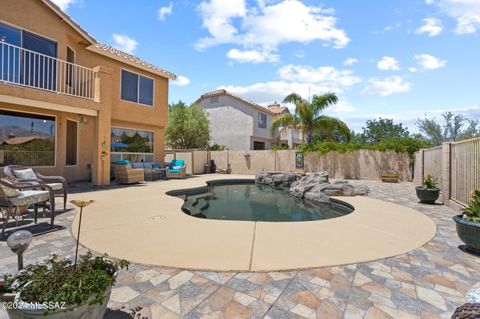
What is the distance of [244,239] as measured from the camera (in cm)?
417

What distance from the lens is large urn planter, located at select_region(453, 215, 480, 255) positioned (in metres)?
3.66

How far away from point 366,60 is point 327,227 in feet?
32.6

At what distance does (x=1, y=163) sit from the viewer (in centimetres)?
877

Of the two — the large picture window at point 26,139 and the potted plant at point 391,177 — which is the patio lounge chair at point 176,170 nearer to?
the large picture window at point 26,139

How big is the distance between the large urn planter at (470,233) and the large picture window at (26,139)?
12430 millimetres

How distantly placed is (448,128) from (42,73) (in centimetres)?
3699

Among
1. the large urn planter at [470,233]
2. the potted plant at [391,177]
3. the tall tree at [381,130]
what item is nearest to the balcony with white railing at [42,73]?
the large urn planter at [470,233]

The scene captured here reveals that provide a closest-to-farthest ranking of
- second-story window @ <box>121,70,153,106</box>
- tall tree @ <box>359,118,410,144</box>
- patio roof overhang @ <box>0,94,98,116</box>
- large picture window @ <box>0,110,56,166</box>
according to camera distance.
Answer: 1. patio roof overhang @ <box>0,94,98,116</box>
2. large picture window @ <box>0,110,56,166</box>
3. second-story window @ <box>121,70,153,106</box>
4. tall tree @ <box>359,118,410,144</box>

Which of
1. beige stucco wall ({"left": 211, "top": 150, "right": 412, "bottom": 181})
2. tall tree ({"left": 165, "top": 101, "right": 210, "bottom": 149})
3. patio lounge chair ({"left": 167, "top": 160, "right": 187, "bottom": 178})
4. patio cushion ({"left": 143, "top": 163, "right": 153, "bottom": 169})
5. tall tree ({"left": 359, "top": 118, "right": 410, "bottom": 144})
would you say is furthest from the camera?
tall tree ({"left": 359, "top": 118, "right": 410, "bottom": 144})

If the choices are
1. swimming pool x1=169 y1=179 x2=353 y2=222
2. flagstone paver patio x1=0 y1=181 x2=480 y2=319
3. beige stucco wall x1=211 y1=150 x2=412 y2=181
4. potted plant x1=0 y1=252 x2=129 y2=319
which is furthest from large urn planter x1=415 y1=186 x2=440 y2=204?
potted plant x1=0 y1=252 x2=129 y2=319

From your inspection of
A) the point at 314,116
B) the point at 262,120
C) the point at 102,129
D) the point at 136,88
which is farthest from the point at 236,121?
the point at 102,129

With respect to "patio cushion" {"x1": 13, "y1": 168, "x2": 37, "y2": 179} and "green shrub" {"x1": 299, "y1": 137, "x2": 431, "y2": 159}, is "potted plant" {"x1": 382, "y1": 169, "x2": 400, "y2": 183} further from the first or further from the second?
"patio cushion" {"x1": 13, "y1": 168, "x2": 37, "y2": 179}

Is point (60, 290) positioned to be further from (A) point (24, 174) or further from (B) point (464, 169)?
(B) point (464, 169)

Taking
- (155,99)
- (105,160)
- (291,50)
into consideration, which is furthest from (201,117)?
(105,160)
